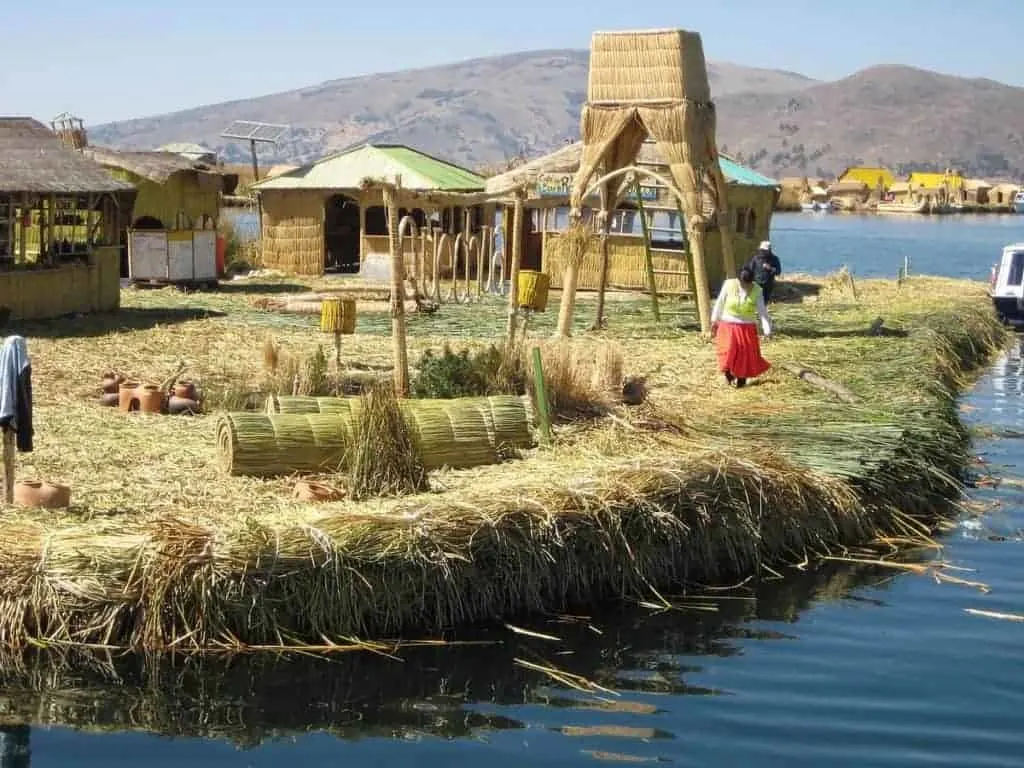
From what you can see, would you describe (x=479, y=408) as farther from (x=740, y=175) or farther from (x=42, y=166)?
(x=740, y=175)

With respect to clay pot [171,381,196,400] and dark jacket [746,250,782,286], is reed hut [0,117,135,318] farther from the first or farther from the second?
Answer: dark jacket [746,250,782,286]

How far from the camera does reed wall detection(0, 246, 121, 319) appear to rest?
2108cm

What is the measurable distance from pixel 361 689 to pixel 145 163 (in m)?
21.0

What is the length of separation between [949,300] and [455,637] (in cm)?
2064

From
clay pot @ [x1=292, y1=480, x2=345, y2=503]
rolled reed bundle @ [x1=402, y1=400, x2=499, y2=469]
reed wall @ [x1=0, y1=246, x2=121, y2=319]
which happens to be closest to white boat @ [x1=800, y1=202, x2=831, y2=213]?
reed wall @ [x1=0, y1=246, x2=121, y2=319]

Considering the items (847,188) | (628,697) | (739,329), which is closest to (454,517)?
(628,697)

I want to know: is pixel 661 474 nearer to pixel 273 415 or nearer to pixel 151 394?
pixel 273 415

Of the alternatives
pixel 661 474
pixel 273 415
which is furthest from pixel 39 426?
pixel 661 474

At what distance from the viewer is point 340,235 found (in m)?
34.8

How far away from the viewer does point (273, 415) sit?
12.0 metres

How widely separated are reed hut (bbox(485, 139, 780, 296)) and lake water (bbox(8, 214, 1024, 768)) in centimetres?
1575

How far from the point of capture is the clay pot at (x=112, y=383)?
15039 millimetres

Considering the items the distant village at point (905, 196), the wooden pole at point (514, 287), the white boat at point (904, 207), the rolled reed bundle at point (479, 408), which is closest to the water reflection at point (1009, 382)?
the wooden pole at point (514, 287)

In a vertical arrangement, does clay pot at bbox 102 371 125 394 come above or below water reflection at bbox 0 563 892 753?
above
